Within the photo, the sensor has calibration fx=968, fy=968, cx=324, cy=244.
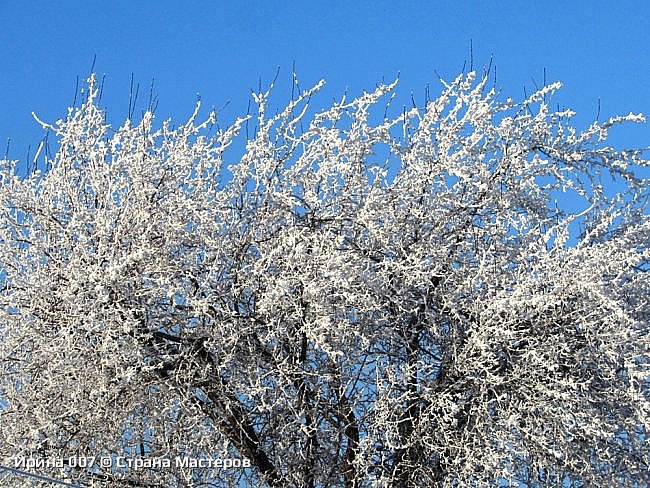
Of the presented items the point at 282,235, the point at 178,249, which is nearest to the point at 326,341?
the point at 282,235

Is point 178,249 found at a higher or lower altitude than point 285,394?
higher

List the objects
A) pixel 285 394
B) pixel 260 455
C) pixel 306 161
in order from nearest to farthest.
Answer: pixel 285 394 < pixel 260 455 < pixel 306 161

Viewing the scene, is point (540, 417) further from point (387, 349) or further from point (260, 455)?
point (260, 455)

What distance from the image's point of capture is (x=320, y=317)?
714 cm

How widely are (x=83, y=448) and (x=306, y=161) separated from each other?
2.98 meters

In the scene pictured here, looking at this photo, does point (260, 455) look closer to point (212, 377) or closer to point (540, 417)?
point (212, 377)

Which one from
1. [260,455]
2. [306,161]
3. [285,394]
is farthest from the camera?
[306,161]

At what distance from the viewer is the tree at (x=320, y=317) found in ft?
23.9

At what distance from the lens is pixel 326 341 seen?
7.37 m

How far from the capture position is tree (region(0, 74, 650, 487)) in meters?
7.27

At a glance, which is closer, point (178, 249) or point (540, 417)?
point (540, 417)

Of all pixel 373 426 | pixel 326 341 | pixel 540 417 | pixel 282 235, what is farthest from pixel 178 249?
pixel 540 417

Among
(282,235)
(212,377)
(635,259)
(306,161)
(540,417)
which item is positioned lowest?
(540,417)

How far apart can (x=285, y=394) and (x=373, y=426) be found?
0.70 m
